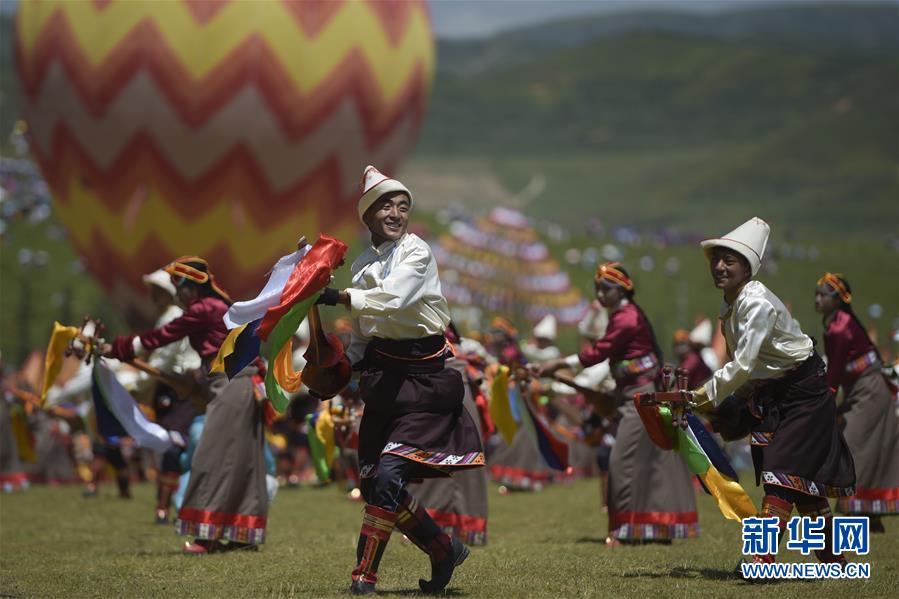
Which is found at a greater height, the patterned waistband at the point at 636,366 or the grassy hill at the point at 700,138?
the grassy hill at the point at 700,138

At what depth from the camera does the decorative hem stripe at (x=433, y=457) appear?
7.63m

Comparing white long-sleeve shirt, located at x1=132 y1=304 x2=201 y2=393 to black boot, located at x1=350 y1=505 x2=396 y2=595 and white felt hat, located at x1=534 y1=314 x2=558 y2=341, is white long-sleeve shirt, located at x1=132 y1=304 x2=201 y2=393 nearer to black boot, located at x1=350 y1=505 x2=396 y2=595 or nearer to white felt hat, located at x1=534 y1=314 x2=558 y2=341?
black boot, located at x1=350 y1=505 x2=396 y2=595

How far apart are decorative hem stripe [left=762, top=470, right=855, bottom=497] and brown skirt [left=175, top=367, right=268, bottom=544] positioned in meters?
3.73

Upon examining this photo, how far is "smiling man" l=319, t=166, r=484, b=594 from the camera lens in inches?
299

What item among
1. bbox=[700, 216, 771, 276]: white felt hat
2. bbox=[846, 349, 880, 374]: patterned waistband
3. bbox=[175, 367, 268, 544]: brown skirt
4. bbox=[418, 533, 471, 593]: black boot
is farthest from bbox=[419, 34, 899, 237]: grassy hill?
bbox=[418, 533, 471, 593]: black boot

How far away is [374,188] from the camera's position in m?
7.82

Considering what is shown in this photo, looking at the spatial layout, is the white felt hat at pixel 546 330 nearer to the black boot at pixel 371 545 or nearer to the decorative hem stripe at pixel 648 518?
the decorative hem stripe at pixel 648 518

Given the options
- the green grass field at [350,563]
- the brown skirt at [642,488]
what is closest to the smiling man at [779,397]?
the green grass field at [350,563]

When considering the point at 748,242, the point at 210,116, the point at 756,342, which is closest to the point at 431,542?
the point at 756,342

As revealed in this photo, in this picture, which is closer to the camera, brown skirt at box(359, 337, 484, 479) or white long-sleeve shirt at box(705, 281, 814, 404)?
brown skirt at box(359, 337, 484, 479)

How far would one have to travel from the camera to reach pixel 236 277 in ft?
82.1

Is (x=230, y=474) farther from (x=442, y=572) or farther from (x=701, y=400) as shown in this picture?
(x=701, y=400)

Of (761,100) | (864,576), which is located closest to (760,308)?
(864,576)

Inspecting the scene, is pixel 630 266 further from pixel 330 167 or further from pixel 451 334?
pixel 451 334
